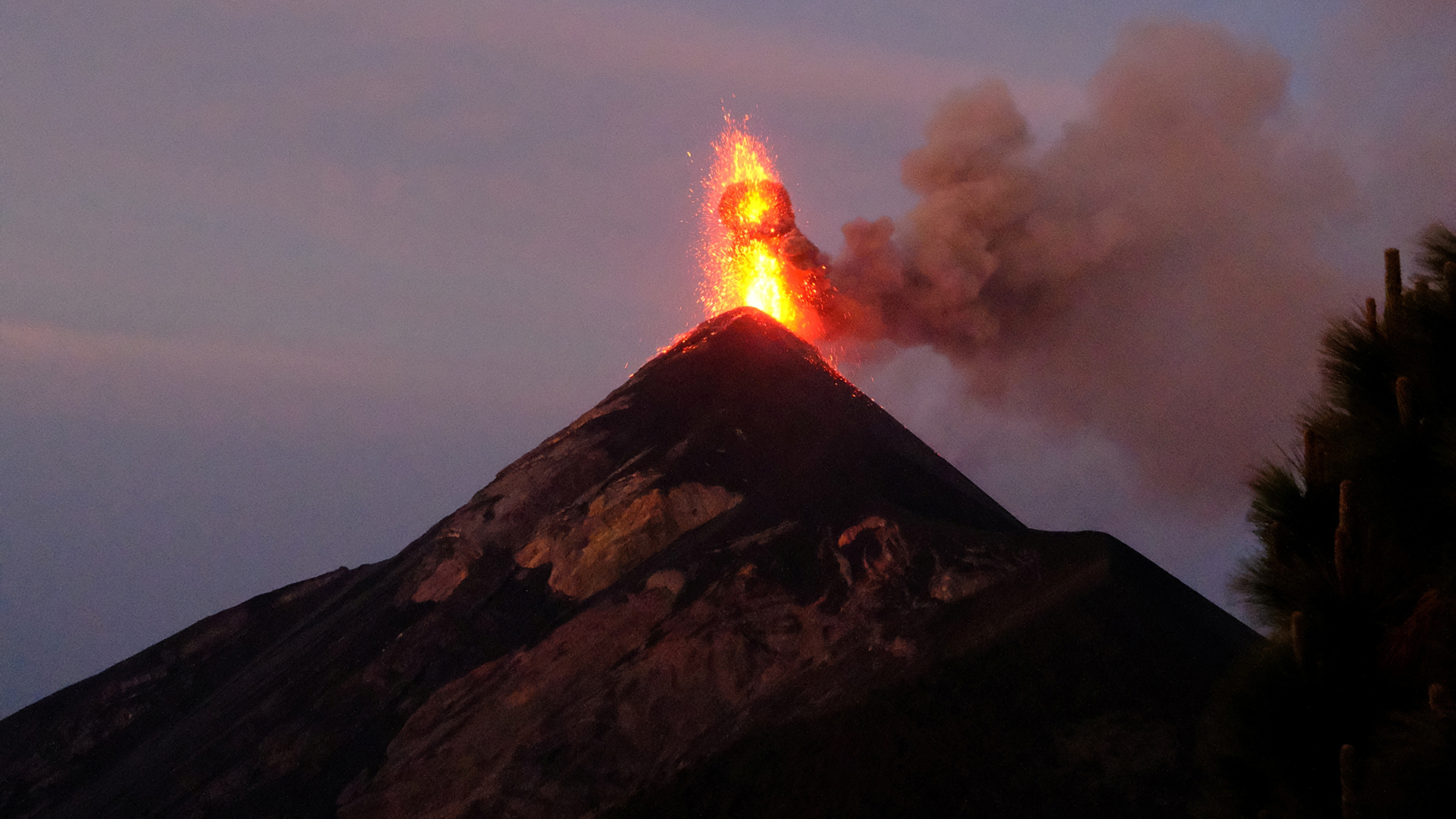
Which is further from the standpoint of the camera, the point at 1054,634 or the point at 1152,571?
the point at 1152,571

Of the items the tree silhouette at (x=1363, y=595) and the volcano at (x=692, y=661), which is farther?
the volcano at (x=692, y=661)

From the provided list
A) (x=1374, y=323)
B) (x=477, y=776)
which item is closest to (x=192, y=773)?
(x=477, y=776)

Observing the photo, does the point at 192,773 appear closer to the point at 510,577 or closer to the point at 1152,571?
the point at 510,577

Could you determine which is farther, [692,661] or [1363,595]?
[692,661]

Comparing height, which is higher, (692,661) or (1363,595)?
(692,661)

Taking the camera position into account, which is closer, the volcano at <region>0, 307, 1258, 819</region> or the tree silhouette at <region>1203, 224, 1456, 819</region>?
the tree silhouette at <region>1203, 224, 1456, 819</region>
